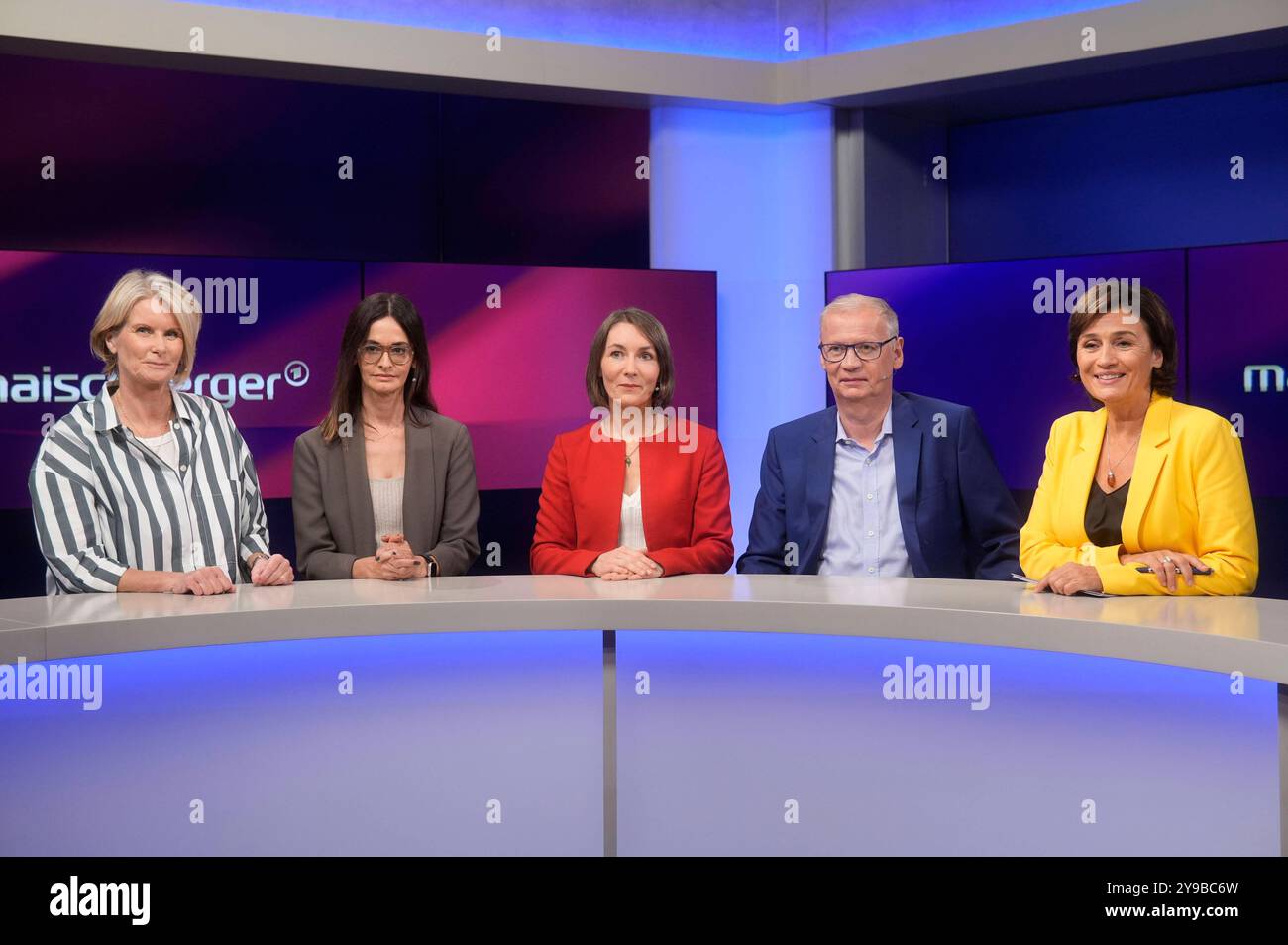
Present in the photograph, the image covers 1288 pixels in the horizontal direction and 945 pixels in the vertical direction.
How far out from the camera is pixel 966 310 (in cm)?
493

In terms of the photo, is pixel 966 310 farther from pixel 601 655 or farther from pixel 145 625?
pixel 145 625

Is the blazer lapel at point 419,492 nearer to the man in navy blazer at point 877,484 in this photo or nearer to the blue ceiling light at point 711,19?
the man in navy blazer at point 877,484

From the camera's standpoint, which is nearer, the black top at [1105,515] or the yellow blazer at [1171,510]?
the yellow blazer at [1171,510]

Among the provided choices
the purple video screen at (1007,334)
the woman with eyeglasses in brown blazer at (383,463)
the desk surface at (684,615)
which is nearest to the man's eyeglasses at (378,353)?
the woman with eyeglasses in brown blazer at (383,463)

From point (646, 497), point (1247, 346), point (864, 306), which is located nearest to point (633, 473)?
point (646, 497)

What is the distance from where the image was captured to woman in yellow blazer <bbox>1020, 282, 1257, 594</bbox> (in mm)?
2512

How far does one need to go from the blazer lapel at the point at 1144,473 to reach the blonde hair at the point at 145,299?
1.88m

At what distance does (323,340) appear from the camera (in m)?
4.73

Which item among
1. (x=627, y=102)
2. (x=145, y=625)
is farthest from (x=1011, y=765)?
(x=627, y=102)

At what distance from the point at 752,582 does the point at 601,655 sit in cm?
40

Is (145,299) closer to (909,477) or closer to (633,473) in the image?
(633,473)

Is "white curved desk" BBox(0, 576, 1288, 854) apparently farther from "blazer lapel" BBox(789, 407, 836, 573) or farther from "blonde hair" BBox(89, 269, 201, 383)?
"blonde hair" BBox(89, 269, 201, 383)

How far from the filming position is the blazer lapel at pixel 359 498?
3.25 m

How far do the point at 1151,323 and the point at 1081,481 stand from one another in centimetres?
34
